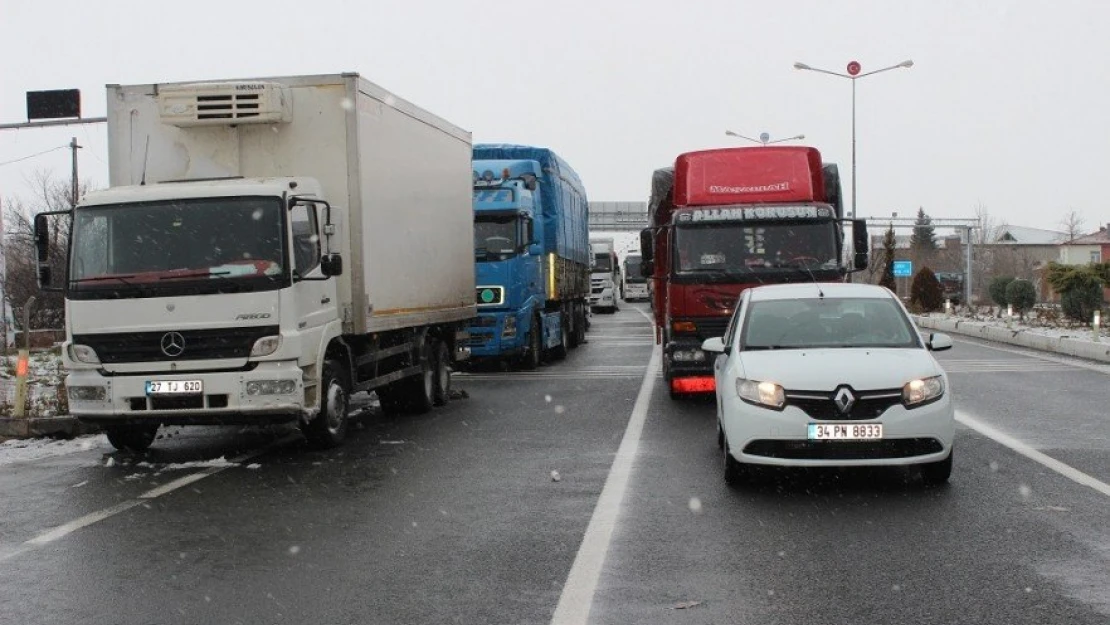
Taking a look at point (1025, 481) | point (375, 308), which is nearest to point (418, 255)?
point (375, 308)

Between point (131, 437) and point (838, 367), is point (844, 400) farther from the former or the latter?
point (131, 437)

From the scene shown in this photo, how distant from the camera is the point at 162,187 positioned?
11.2 meters

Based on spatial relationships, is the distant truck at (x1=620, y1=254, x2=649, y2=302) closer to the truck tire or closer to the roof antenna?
the truck tire

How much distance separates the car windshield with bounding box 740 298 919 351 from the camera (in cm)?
973

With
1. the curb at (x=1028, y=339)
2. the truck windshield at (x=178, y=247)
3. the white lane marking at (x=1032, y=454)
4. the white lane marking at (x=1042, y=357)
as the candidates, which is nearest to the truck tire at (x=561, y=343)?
the white lane marking at (x=1042, y=357)

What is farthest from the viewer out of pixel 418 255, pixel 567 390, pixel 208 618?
pixel 567 390

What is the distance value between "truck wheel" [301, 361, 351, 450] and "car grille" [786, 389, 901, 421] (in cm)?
475

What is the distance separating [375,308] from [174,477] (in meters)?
2.97

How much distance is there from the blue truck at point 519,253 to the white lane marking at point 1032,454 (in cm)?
906

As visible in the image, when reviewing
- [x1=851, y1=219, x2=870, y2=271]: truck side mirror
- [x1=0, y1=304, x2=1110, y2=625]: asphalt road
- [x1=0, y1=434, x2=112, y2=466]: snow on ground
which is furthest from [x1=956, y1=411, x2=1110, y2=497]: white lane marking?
[x1=0, y1=434, x2=112, y2=466]: snow on ground

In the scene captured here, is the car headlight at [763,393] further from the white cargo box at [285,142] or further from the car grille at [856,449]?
the white cargo box at [285,142]

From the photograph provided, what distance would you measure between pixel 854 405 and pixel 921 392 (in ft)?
1.65

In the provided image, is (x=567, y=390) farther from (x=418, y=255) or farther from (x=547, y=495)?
(x=547, y=495)

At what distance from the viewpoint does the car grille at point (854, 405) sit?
854cm
